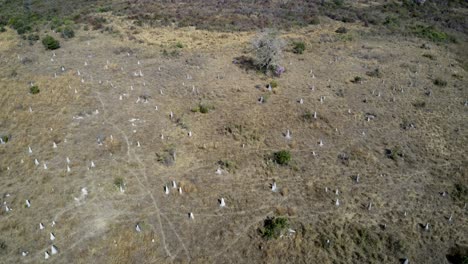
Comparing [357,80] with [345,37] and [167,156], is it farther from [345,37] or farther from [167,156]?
[167,156]

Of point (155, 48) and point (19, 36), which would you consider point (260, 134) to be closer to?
point (155, 48)

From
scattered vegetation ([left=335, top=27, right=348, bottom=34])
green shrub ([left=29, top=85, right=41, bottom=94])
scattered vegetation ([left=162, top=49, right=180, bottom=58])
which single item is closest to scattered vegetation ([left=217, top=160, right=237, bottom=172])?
green shrub ([left=29, top=85, right=41, bottom=94])

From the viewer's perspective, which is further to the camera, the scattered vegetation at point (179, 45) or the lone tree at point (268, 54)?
the scattered vegetation at point (179, 45)

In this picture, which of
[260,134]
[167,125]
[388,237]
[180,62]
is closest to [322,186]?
[388,237]

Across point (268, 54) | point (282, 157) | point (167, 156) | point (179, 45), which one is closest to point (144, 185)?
point (167, 156)

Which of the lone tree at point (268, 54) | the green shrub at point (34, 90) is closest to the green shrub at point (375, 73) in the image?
the lone tree at point (268, 54)

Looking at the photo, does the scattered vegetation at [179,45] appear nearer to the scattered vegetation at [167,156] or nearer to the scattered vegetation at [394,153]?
the scattered vegetation at [167,156]

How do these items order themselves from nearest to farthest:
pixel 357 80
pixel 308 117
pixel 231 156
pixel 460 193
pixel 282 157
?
pixel 460 193
pixel 282 157
pixel 231 156
pixel 308 117
pixel 357 80
